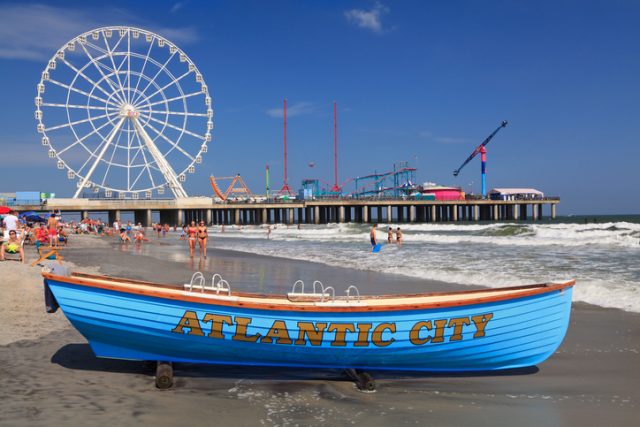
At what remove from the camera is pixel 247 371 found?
233 inches

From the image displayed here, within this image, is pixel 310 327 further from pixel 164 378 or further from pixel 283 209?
pixel 283 209

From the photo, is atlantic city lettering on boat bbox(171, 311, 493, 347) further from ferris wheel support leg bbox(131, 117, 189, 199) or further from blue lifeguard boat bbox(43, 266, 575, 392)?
ferris wheel support leg bbox(131, 117, 189, 199)

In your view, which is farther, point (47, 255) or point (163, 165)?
point (163, 165)

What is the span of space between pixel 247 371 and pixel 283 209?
76.3 metres

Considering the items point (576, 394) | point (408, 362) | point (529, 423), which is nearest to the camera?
point (529, 423)

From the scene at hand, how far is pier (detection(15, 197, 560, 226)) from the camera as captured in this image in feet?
211

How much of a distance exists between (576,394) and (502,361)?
77 centimetres

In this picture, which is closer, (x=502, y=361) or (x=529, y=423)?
(x=529, y=423)

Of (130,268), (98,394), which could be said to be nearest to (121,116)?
(130,268)

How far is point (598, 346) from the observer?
697cm

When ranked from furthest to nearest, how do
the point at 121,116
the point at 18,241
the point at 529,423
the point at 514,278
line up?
the point at 121,116
the point at 18,241
the point at 514,278
the point at 529,423

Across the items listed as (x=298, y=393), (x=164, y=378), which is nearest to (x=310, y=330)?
(x=298, y=393)

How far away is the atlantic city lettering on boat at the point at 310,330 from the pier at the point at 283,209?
6225cm

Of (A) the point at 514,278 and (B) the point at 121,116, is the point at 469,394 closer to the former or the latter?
(A) the point at 514,278
